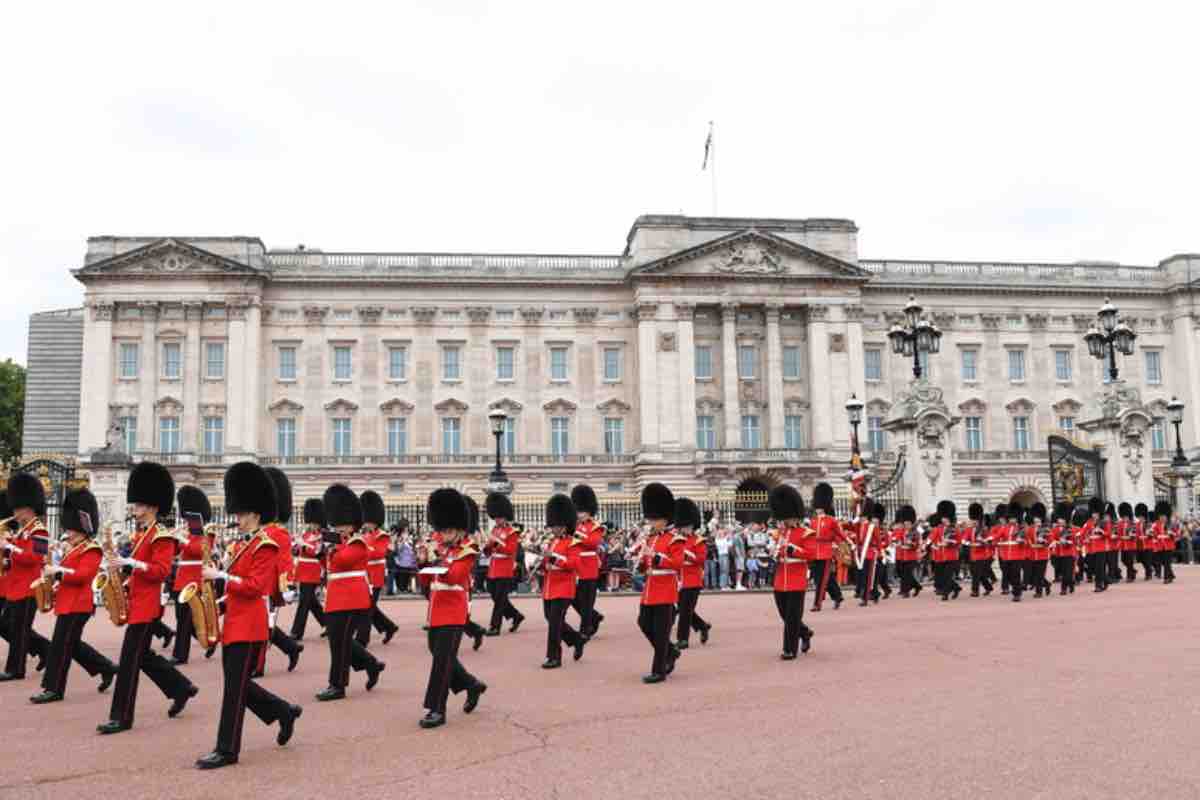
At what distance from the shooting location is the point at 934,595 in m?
21.9

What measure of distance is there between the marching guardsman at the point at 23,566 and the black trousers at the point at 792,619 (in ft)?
26.1

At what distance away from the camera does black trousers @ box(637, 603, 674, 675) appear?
10.9 m

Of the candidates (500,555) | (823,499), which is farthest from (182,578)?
(823,499)

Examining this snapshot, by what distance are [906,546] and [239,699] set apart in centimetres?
1595

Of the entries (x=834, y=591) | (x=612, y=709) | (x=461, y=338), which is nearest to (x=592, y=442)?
(x=461, y=338)

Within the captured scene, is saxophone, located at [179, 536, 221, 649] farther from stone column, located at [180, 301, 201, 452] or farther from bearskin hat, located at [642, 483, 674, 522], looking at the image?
stone column, located at [180, 301, 201, 452]

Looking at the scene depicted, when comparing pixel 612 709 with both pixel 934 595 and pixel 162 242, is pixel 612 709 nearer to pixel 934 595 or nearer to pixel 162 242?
pixel 934 595

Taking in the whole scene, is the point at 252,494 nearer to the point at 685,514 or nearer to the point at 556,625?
the point at 556,625

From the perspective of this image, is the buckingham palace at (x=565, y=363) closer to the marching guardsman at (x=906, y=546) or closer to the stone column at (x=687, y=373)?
the stone column at (x=687, y=373)

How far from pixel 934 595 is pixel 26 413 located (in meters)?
49.2

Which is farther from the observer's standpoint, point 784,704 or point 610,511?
point 610,511

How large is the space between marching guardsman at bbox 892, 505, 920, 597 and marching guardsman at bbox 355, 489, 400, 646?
10235mm

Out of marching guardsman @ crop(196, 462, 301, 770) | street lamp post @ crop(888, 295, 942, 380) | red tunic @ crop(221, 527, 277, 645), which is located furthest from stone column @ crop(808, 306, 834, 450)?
red tunic @ crop(221, 527, 277, 645)

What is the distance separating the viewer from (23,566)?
1123 cm
